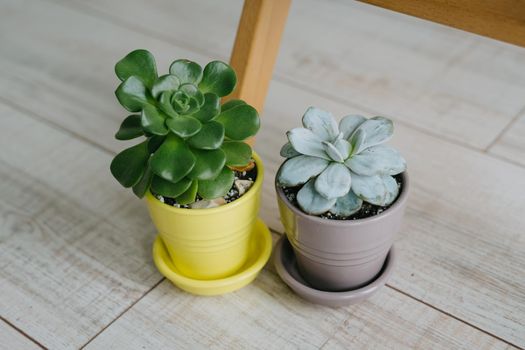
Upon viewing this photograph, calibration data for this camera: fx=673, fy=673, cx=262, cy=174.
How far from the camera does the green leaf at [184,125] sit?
721 millimetres

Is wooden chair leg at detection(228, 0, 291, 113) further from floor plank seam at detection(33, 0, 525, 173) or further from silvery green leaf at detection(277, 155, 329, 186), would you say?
floor plank seam at detection(33, 0, 525, 173)

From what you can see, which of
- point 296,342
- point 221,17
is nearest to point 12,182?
point 296,342

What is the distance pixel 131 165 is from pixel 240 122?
0.14m

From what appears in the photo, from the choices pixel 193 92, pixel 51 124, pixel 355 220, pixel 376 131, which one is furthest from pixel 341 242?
pixel 51 124

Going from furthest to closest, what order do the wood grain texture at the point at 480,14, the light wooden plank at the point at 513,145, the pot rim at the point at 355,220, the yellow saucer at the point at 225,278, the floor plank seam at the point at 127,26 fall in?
the floor plank seam at the point at 127,26 < the light wooden plank at the point at 513,145 < the yellow saucer at the point at 225,278 < the pot rim at the point at 355,220 < the wood grain texture at the point at 480,14

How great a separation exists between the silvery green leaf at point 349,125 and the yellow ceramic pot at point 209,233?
0.12 m

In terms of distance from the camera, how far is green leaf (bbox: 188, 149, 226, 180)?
2.40ft

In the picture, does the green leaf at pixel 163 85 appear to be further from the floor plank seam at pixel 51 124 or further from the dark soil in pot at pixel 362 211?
the floor plank seam at pixel 51 124

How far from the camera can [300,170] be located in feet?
2.50

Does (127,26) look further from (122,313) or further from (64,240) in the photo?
(122,313)

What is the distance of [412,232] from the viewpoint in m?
0.97

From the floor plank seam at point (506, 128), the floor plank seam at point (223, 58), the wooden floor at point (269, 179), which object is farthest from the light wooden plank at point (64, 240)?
the floor plank seam at point (506, 128)

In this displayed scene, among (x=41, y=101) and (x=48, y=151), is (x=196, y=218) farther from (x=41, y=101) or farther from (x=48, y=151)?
(x=41, y=101)

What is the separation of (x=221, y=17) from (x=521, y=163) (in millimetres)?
747
